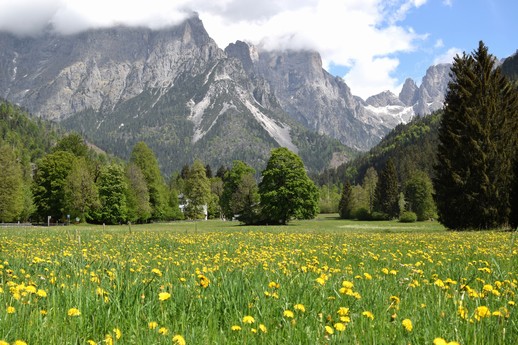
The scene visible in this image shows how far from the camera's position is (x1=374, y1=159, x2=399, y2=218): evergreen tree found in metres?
104

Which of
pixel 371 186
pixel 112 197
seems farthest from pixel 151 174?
pixel 371 186

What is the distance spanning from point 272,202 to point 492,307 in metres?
56.0

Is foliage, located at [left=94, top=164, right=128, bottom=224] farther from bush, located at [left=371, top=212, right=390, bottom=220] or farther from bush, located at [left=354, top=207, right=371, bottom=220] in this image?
bush, located at [left=354, top=207, right=371, bottom=220]

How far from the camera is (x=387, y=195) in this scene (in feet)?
346

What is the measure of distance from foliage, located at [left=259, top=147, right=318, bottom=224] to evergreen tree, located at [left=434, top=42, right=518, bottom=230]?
30.5 m

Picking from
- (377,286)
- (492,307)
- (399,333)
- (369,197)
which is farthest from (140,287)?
(369,197)

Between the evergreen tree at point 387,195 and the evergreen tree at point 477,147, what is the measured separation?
76477 millimetres

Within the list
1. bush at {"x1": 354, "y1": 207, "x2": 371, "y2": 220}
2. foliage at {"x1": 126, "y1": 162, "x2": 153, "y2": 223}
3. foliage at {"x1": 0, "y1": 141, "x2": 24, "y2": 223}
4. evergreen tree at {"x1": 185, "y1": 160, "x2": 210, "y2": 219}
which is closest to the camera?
foliage at {"x1": 0, "y1": 141, "x2": 24, "y2": 223}

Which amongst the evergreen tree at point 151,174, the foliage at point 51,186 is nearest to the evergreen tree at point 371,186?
the evergreen tree at point 151,174

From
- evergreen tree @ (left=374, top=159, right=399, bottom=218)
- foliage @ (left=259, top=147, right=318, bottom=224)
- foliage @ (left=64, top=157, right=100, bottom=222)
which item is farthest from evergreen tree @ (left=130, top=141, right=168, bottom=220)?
evergreen tree @ (left=374, top=159, right=399, bottom=218)

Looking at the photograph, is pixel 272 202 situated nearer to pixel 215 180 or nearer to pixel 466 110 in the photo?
pixel 466 110

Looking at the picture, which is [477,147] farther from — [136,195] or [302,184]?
[136,195]

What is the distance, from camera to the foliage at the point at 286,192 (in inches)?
2346

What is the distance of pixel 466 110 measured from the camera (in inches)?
1117
